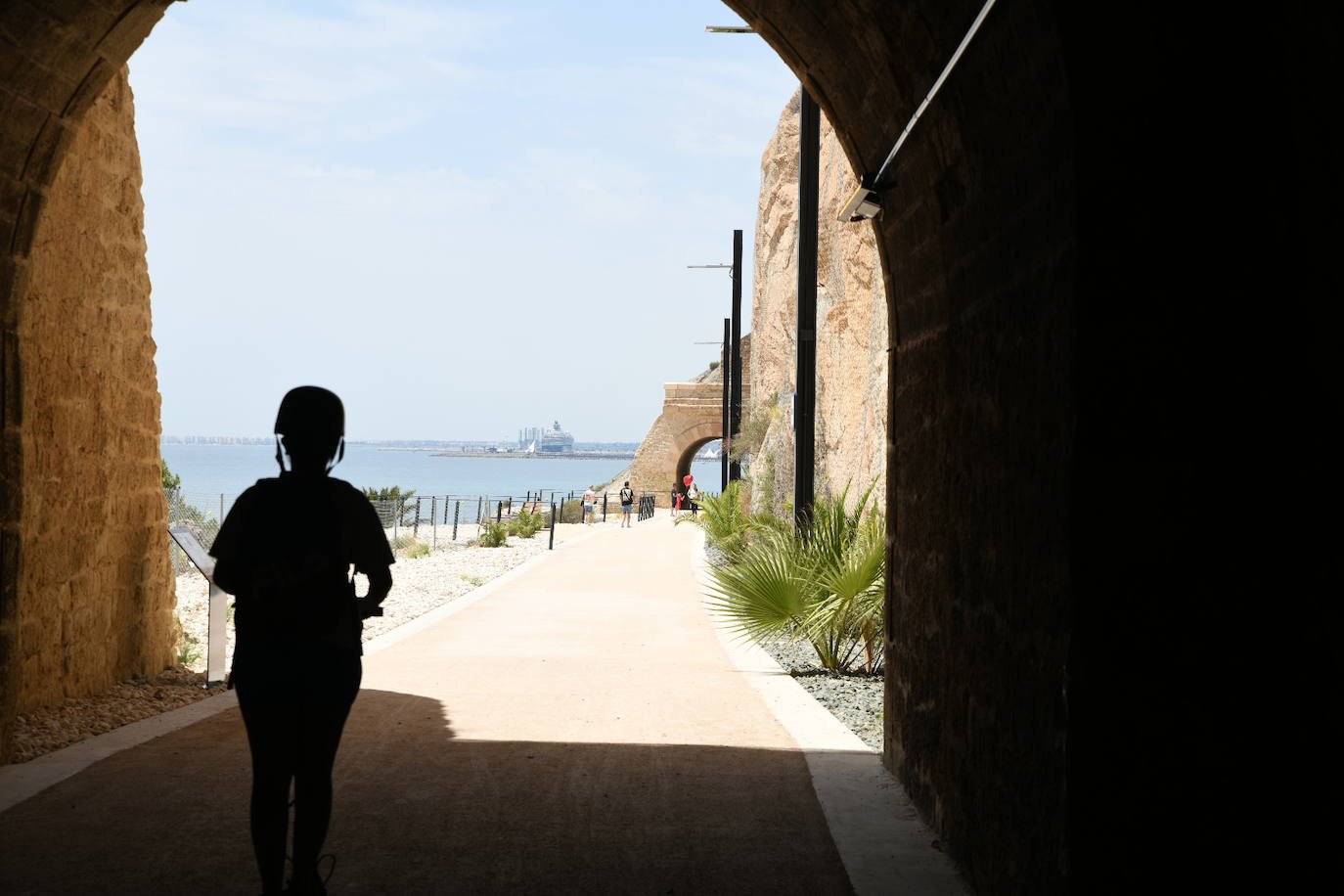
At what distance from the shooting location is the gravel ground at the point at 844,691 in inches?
325

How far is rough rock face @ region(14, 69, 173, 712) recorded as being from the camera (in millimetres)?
7453

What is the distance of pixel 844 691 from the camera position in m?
9.65

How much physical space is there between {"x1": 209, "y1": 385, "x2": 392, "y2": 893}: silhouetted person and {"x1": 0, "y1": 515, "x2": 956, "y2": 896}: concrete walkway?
992mm

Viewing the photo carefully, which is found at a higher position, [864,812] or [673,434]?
[673,434]

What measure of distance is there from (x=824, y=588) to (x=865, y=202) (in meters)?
4.38

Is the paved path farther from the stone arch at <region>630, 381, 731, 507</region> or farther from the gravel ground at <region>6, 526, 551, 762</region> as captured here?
the stone arch at <region>630, 381, 731, 507</region>

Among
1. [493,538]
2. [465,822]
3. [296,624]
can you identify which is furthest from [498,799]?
[493,538]

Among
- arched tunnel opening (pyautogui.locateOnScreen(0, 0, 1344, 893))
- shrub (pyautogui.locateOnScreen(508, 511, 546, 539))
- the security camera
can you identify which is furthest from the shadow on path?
shrub (pyautogui.locateOnScreen(508, 511, 546, 539))

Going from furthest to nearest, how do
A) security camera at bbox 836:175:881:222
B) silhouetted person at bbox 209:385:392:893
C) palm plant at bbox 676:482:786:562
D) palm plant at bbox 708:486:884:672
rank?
palm plant at bbox 676:482:786:562 < palm plant at bbox 708:486:884:672 < security camera at bbox 836:175:881:222 < silhouetted person at bbox 209:385:392:893

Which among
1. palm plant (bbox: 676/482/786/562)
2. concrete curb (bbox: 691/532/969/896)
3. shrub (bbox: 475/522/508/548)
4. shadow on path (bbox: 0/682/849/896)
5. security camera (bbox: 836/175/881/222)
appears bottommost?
shadow on path (bbox: 0/682/849/896)

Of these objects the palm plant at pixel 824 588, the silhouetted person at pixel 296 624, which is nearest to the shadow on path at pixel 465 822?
the silhouetted person at pixel 296 624

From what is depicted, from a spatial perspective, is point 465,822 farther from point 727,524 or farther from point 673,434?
point 673,434

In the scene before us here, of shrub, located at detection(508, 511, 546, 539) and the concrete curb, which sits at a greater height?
shrub, located at detection(508, 511, 546, 539)

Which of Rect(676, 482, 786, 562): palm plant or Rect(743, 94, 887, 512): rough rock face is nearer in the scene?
Rect(743, 94, 887, 512): rough rock face
